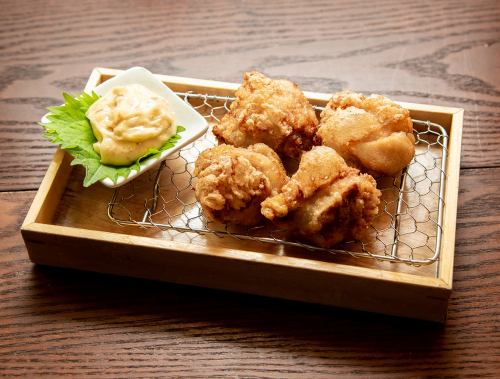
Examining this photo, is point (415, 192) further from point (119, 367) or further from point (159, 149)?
point (119, 367)

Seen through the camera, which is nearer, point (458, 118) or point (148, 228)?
point (148, 228)

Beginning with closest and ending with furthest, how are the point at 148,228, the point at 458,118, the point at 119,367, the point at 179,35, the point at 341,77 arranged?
the point at 119,367 < the point at 148,228 < the point at 458,118 < the point at 341,77 < the point at 179,35

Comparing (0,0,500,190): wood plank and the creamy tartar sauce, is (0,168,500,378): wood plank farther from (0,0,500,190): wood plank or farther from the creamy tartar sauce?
(0,0,500,190): wood plank

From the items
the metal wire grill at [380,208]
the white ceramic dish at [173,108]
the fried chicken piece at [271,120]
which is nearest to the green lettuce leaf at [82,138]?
the white ceramic dish at [173,108]

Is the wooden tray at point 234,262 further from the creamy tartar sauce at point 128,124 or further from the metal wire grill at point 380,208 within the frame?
the creamy tartar sauce at point 128,124

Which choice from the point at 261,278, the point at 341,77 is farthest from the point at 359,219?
the point at 341,77
